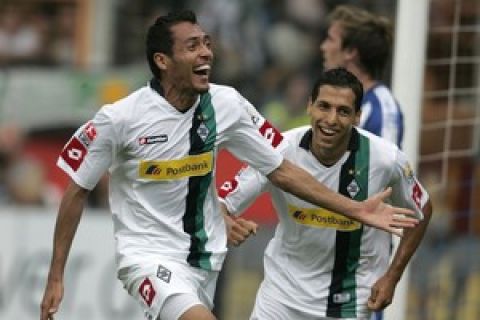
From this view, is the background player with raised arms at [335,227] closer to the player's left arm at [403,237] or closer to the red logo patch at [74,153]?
the player's left arm at [403,237]

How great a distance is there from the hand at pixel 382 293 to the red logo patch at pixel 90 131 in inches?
62.4

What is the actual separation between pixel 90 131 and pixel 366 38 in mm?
2313

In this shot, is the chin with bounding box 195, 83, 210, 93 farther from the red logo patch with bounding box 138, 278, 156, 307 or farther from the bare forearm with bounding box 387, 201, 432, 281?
the bare forearm with bounding box 387, 201, 432, 281

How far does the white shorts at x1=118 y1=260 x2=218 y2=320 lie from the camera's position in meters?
7.59

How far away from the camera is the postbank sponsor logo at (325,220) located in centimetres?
813

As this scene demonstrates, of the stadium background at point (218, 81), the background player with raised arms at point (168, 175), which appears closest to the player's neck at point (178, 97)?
the background player with raised arms at point (168, 175)

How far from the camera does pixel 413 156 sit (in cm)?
1002

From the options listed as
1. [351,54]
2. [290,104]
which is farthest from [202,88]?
[290,104]

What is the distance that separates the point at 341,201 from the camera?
307 inches

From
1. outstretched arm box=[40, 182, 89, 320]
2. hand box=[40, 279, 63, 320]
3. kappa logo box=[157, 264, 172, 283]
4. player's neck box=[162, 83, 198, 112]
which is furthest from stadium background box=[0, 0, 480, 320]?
hand box=[40, 279, 63, 320]

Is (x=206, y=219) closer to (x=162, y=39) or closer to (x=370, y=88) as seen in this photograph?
(x=162, y=39)

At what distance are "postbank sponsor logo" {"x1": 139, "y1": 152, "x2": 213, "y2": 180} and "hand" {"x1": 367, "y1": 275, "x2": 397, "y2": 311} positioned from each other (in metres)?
1.05

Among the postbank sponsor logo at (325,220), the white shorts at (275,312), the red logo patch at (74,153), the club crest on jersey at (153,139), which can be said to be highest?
the club crest on jersey at (153,139)

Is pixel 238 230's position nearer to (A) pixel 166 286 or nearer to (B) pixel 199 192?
(B) pixel 199 192
